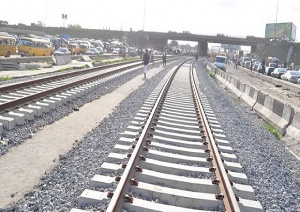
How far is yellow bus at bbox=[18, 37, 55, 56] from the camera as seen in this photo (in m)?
38.2

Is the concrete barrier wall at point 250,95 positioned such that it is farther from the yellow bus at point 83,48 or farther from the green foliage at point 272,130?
the yellow bus at point 83,48

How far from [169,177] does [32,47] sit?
3696 cm

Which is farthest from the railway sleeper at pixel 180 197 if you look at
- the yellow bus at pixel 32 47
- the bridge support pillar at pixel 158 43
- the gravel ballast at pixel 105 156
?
the bridge support pillar at pixel 158 43

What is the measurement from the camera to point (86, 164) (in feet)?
19.7

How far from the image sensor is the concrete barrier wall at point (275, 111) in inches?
414

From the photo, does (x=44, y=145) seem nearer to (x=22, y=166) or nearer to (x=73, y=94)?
(x=22, y=166)

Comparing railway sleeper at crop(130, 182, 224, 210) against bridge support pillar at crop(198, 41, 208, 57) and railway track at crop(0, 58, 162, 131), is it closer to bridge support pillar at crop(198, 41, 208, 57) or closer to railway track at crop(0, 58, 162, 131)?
railway track at crop(0, 58, 162, 131)

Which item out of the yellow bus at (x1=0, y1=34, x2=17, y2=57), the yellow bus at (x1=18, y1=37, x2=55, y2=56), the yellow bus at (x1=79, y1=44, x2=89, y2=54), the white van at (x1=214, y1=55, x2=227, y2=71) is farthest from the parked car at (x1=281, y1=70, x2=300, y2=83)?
the yellow bus at (x1=79, y1=44, x2=89, y2=54)

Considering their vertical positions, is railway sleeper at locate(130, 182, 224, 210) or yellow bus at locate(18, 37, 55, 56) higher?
yellow bus at locate(18, 37, 55, 56)

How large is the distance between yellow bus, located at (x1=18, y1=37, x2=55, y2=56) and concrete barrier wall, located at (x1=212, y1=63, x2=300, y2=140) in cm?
2728

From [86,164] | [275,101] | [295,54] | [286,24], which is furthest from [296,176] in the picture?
[286,24]

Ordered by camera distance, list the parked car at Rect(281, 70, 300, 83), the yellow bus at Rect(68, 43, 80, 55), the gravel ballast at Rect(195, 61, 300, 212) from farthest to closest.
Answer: the yellow bus at Rect(68, 43, 80, 55) < the parked car at Rect(281, 70, 300, 83) < the gravel ballast at Rect(195, 61, 300, 212)

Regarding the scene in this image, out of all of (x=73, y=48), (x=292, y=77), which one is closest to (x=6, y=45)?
(x=73, y=48)

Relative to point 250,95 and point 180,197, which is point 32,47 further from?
point 180,197
